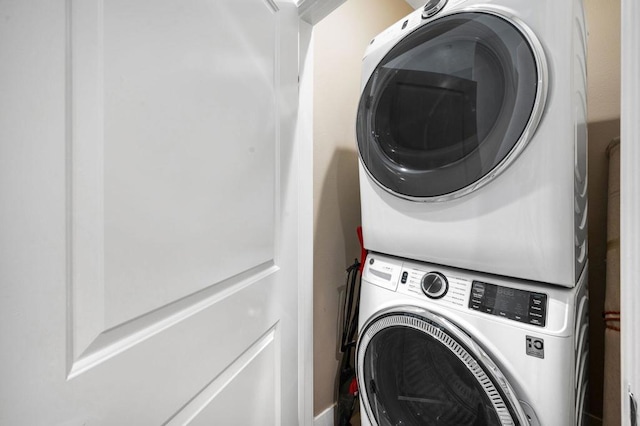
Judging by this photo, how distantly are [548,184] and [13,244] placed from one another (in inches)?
39.4

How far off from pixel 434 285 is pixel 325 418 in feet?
3.34

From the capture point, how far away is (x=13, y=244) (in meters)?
0.30

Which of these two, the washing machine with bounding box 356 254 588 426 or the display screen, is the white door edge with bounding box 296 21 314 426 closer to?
the washing machine with bounding box 356 254 588 426

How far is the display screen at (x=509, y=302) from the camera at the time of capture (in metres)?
0.66

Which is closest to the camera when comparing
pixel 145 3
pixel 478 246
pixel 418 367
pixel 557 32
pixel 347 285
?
pixel 145 3

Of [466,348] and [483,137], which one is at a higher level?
[483,137]

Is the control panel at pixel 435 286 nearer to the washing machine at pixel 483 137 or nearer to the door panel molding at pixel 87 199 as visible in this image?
the washing machine at pixel 483 137

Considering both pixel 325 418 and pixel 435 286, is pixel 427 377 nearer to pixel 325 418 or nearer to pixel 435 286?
pixel 435 286

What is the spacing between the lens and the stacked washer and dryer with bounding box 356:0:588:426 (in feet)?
2.07

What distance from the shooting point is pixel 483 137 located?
2.37 feet
